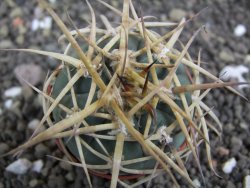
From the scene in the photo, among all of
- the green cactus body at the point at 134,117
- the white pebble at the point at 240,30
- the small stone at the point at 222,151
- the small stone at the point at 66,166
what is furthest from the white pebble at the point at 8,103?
the white pebble at the point at 240,30

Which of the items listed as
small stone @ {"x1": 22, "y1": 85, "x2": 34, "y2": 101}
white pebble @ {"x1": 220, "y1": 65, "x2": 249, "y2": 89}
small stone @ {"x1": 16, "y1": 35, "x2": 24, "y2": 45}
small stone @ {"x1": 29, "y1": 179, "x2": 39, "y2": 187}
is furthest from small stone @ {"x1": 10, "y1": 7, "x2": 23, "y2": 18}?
white pebble @ {"x1": 220, "y1": 65, "x2": 249, "y2": 89}

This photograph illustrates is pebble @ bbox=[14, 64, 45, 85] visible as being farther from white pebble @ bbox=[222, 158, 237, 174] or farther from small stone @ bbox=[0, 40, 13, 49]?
white pebble @ bbox=[222, 158, 237, 174]

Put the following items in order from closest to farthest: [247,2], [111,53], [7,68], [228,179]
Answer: [111,53], [228,179], [7,68], [247,2]

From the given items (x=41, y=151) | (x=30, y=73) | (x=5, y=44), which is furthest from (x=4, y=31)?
(x=41, y=151)

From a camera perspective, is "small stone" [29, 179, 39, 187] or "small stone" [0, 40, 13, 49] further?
"small stone" [0, 40, 13, 49]

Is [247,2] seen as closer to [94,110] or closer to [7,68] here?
[7,68]

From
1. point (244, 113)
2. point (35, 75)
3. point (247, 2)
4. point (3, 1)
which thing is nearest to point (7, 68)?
point (35, 75)
